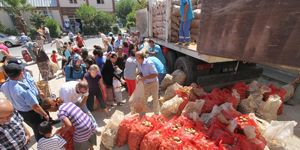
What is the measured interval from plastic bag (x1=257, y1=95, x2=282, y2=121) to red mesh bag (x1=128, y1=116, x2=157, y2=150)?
2.18 m

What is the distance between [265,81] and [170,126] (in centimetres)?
450

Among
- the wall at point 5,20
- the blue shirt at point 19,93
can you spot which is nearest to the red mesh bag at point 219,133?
the blue shirt at point 19,93

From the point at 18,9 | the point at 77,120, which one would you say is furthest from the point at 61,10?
the point at 77,120

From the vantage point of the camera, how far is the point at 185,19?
453 centimetres

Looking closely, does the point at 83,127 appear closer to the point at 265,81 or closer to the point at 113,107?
the point at 113,107

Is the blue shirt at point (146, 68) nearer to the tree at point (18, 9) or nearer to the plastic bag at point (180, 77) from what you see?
the plastic bag at point (180, 77)

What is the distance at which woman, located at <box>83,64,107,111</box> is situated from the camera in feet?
11.8

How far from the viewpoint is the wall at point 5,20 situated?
73.2 ft

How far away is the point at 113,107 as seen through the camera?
15.2 feet

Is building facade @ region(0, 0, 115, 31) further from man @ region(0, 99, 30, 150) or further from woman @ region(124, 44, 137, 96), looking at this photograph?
man @ region(0, 99, 30, 150)

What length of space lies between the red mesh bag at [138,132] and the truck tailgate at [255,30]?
1797mm

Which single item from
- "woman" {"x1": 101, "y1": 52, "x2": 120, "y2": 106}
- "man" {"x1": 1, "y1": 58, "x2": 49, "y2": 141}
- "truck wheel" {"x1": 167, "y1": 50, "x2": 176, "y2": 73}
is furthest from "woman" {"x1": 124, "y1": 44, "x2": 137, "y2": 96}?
"man" {"x1": 1, "y1": 58, "x2": 49, "y2": 141}

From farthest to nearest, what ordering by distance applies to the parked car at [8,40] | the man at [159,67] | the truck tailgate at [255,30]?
the parked car at [8,40] < the man at [159,67] < the truck tailgate at [255,30]

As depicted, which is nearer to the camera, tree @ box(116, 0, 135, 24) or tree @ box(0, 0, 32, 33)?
tree @ box(0, 0, 32, 33)
